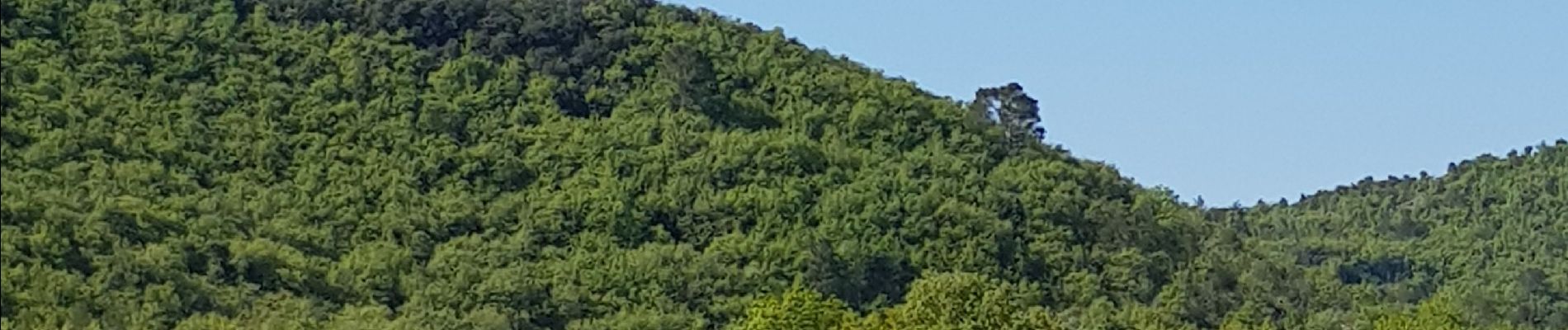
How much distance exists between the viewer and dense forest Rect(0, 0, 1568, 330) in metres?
58.3

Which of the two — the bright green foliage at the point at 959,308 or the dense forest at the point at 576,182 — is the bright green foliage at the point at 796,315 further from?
the dense forest at the point at 576,182

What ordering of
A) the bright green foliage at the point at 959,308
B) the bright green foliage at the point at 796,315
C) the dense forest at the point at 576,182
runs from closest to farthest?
1. the bright green foliage at the point at 959,308
2. the bright green foliage at the point at 796,315
3. the dense forest at the point at 576,182

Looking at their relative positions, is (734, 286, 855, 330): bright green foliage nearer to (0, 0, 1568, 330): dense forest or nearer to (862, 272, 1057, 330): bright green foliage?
(862, 272, 1057, 330): bright green foliage

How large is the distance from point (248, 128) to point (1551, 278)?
57185mm

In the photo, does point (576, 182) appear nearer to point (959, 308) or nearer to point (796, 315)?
point (796, 315)

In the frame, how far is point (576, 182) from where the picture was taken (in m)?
67.4

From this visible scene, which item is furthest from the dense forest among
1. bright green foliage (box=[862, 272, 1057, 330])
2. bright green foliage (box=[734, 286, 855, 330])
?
bright green foliage (box=[862, 272, 1057, 330])

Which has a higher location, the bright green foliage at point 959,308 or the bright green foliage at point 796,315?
the bright green foliage at point 959,308

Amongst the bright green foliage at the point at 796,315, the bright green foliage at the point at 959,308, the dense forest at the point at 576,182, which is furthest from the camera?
the dense forest at the point at 576,182

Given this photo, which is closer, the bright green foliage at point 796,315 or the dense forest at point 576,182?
the bright green foliage at point 796,315

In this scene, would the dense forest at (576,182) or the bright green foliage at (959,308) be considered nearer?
the bright green foliage at (959,308)

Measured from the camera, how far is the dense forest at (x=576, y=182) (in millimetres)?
58281

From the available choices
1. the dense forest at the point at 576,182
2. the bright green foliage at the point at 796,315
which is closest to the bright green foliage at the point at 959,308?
the bright green foliage at the point at 796,315

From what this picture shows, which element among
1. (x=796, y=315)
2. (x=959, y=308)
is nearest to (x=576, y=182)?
(x=796, y=315)
